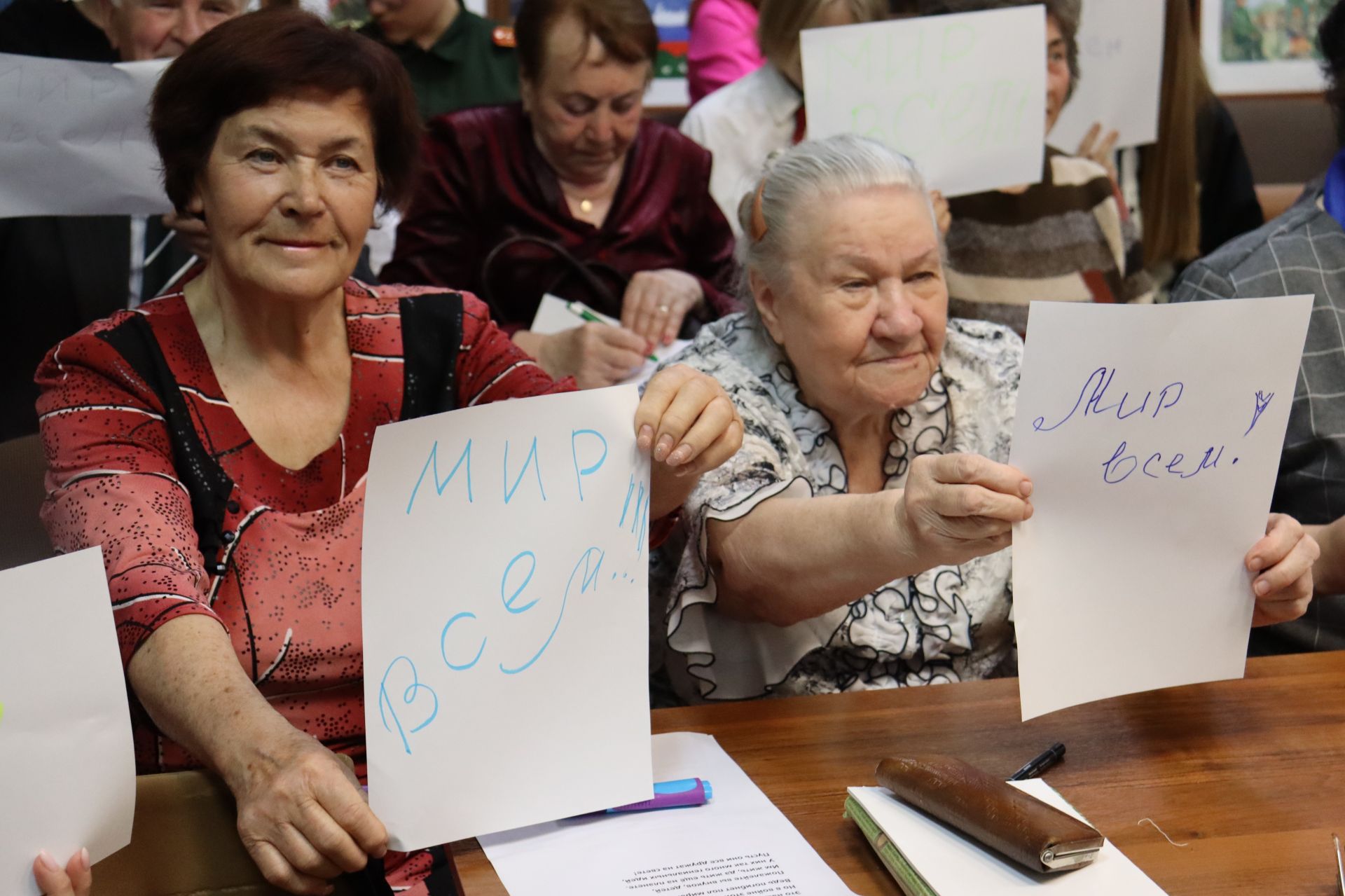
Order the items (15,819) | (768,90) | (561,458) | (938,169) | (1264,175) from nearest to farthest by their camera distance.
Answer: (15,819) < (561,458) < (938,169) < (768,90) < (1264,175)

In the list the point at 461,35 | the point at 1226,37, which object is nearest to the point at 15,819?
the point at 461,35

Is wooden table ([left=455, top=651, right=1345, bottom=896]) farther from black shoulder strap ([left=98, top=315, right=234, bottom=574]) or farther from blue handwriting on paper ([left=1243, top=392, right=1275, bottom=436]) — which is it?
black shoulder strap ([left=98, top=315, right=234, bottom=574])

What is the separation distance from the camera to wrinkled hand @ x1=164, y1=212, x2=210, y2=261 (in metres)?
1.89

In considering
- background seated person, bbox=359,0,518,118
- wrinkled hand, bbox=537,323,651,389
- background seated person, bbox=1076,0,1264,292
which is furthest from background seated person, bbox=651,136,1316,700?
background seated person, bbox=359,0,518,118

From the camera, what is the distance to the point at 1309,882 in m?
0.98

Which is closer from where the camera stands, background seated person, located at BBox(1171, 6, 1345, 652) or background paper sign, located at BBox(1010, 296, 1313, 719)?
background paper sign, located at BBox(1010, 296, 1313, 719)

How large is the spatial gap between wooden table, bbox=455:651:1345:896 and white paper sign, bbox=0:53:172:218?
113 cm

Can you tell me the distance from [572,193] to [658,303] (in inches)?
13.2

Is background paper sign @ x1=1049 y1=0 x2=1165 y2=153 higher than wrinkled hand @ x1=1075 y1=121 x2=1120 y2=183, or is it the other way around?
background paper sign @ x1=1049 y1=0 x2=1165 y2=153

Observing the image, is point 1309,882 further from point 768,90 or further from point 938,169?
point 768,90

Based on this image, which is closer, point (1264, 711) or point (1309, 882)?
point (1309, 882)

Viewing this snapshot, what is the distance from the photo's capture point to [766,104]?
8.77ft

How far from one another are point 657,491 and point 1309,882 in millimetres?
624

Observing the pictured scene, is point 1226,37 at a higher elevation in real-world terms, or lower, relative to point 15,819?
higher
